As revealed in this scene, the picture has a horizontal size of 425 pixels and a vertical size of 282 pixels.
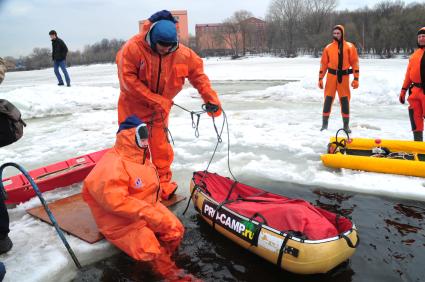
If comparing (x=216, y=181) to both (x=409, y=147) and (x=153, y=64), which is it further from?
(x=409, y=147)

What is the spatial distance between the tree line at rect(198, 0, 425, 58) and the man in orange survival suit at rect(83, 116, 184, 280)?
4438 cm

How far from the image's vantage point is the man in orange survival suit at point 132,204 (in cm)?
298

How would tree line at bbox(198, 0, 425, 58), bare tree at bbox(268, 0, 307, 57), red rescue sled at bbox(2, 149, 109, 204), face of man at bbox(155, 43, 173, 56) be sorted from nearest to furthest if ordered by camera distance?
face of man at bbox(155, 43, 173, 56) → red rescue sled at bbox(2, 149, 109, 204) → tree line at bbox(198, 0, 425, 58) → bare tree at bbox(268, 0, 307, 57)

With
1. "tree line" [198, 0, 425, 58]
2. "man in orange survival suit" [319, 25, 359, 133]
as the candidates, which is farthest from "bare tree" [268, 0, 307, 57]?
"man in orange survival suit" [319, 25, 359, 133]

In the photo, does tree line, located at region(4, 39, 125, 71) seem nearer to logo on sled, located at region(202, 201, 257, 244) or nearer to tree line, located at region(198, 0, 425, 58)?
A: tree line, located at region(198, 0, 425, 58)

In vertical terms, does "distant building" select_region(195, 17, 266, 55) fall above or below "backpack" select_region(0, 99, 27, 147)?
above

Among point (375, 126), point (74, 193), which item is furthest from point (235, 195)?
point (375, 126)

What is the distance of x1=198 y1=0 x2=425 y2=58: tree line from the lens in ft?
141

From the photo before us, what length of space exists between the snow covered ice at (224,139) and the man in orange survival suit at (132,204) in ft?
1.44

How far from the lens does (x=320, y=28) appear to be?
217ft

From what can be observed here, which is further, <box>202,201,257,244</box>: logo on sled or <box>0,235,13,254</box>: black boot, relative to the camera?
<box>0,235,13,254</box>: black boot

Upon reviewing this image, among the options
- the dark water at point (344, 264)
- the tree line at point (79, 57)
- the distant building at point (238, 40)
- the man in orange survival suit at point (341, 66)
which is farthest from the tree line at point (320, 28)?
the dark water at point (344, 264)

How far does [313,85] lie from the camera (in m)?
12.2

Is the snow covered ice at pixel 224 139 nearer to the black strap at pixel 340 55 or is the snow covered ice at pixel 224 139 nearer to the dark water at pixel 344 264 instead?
the dark water at pixel 344 264
